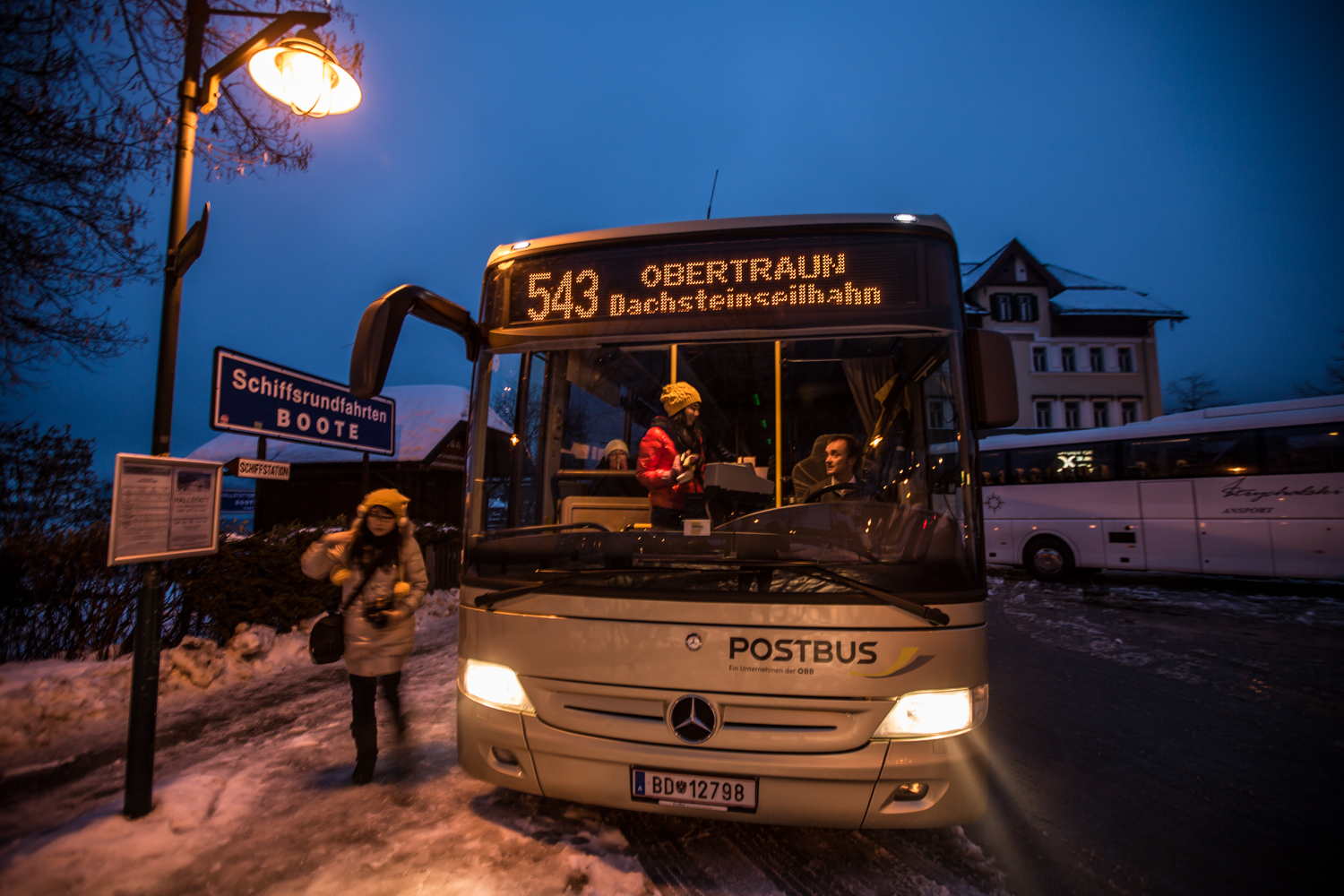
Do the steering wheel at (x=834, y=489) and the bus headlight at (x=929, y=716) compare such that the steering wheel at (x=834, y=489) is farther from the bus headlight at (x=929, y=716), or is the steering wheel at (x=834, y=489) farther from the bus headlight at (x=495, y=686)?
the bus headlight at (x=495, y=686)

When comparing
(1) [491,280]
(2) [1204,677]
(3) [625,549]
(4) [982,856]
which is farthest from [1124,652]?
(1) [491,280]

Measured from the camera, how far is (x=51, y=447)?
715 centimetres

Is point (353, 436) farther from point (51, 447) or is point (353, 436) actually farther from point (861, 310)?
point (861, 310)

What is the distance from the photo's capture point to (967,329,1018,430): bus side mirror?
285 cm

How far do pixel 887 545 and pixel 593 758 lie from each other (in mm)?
1559

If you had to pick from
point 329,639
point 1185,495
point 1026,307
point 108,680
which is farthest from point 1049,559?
point 1026,307

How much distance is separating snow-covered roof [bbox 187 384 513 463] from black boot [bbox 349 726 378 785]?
1238 centimetres

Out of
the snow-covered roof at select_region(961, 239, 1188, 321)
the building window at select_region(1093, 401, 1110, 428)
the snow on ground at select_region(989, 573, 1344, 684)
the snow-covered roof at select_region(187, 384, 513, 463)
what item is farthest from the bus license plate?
the building window at select_region(1093, 401, 1110, 428)

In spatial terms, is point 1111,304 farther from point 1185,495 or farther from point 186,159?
point 186,159

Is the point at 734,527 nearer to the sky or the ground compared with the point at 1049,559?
nearer to the sky

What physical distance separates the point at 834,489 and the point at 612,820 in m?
2.05

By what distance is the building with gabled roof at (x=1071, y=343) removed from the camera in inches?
1268

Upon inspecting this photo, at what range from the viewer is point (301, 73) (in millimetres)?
4410

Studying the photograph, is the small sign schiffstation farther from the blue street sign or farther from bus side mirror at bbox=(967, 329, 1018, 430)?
bus side mirror at bbox=(967, 329, 1018, 430)
